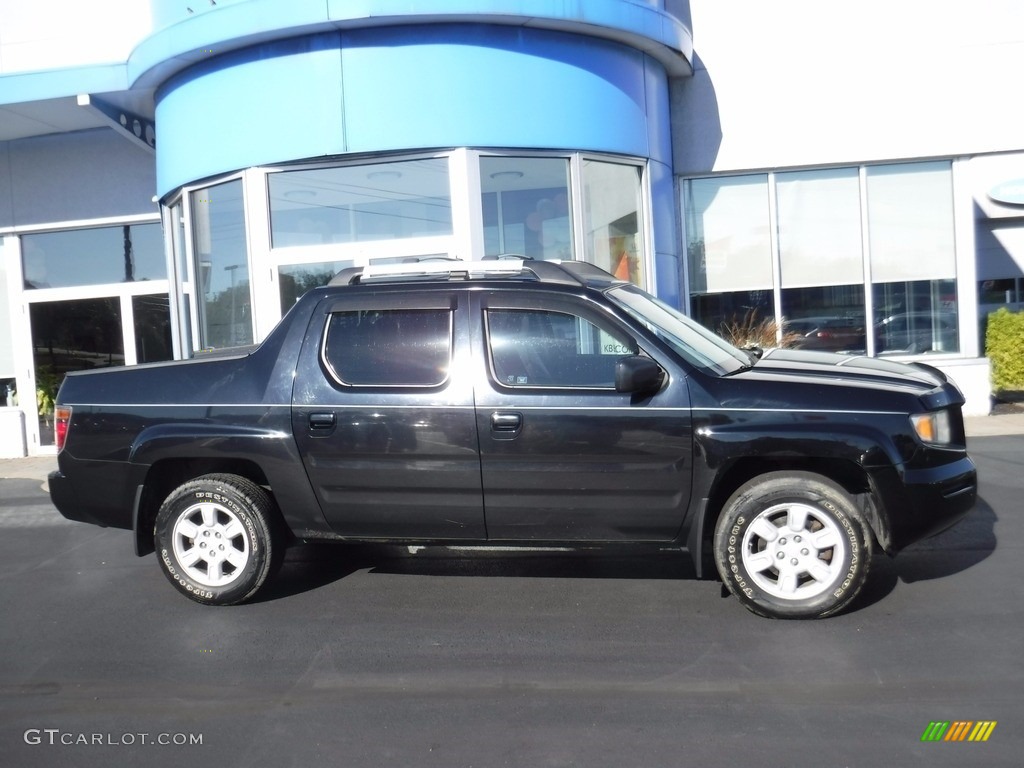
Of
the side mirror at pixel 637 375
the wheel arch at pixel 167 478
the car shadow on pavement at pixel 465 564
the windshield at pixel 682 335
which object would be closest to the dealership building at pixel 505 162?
the car shadow on pavement at pixel 465 564

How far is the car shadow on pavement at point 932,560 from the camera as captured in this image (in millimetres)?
5691

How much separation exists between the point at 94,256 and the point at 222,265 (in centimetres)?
318

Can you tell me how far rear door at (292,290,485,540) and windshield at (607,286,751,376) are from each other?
0.97 meters

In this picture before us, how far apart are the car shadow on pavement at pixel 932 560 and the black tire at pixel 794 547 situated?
322 millimetres

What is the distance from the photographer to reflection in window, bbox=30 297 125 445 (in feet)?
42.9

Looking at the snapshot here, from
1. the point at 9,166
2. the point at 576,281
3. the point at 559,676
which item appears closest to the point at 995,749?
the point at 559,676

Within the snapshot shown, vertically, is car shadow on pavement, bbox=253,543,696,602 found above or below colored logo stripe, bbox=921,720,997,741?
above

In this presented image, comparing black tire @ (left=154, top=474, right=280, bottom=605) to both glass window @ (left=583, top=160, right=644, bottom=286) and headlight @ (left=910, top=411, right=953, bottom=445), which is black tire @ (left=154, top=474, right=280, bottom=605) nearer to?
headlight @ (left=910, top=411, right=953, bottom=445)

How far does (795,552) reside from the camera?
16.9ft

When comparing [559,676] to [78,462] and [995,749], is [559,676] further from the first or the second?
[78,462]

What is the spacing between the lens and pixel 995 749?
372 cm

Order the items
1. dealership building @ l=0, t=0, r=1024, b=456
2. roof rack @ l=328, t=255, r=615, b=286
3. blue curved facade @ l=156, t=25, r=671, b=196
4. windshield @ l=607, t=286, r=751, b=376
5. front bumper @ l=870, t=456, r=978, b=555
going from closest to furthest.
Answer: front bumper @ l=870, t=456, r=978, b=555, windshield @ l=607, t=286, r=751, b=376, roof rack @ l=328, t=255, r=615, b=286, blue curved facade @ l=156, t=25, r=671, b=196, dealership building @ l=0, t=0, r=1024, b=456

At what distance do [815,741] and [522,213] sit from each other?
7.51m

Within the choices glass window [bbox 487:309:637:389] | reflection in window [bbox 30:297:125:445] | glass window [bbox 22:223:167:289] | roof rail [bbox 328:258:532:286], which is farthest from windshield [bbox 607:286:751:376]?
reflection in window [bbox 30:297:125:445]
